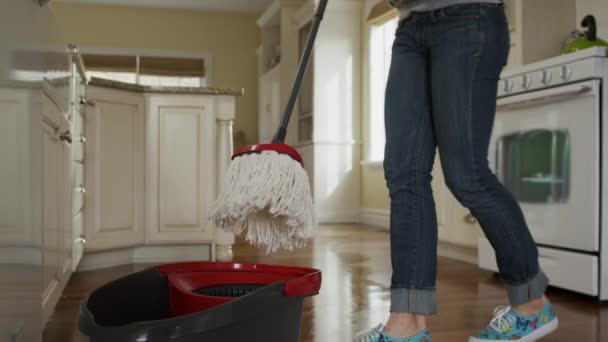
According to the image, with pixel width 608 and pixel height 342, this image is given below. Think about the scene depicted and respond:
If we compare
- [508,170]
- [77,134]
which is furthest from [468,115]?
[77,134]

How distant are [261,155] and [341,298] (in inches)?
40.6

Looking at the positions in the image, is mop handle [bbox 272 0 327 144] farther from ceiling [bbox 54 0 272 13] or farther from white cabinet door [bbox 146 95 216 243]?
ceiling [bbox 54 0 272 13]

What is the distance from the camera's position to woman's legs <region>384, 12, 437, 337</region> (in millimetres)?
1276

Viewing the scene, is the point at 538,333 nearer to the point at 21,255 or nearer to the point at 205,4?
the point at 21,255

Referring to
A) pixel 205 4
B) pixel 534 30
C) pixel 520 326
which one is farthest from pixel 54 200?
pixel 205 4

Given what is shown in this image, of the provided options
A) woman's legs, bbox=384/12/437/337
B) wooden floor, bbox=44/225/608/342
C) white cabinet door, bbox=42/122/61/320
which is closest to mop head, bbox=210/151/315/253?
woman's legs, bbox=384/12/437/337

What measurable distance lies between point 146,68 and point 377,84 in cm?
344

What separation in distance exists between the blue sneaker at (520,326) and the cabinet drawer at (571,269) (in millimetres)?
711

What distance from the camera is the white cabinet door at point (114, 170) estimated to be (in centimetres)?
268

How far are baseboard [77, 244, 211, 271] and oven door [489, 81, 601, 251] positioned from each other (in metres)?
1.47

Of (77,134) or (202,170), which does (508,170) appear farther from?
(77,134)

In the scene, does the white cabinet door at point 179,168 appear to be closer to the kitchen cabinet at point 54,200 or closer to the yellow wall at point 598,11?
the kitchen cabinet at point 54,200

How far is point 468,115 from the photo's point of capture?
127cm

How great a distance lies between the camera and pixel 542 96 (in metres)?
2.24
